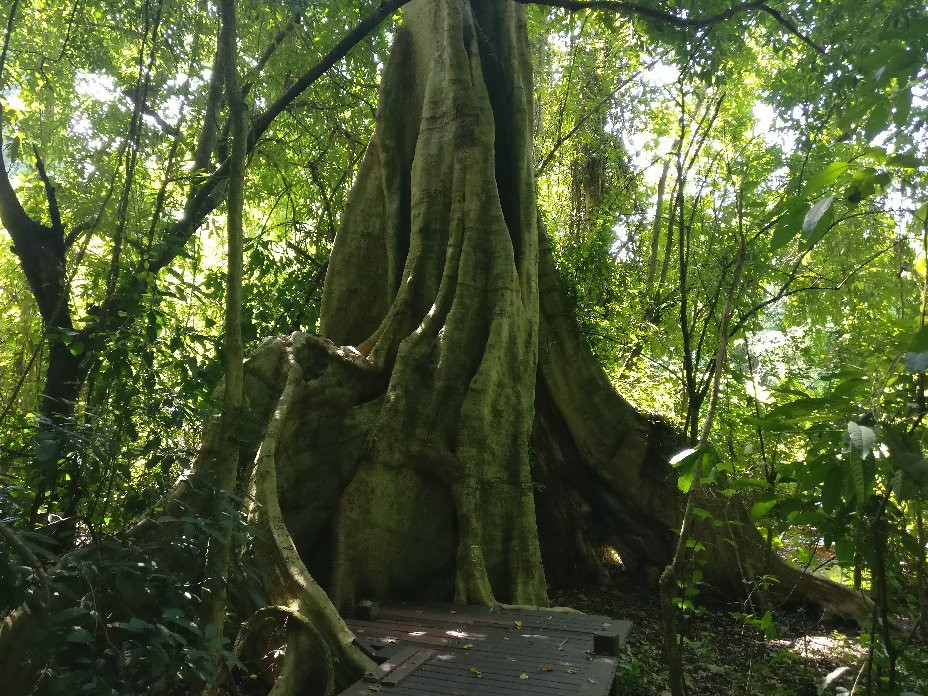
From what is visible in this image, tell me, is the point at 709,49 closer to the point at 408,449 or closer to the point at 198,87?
the point at 408,449

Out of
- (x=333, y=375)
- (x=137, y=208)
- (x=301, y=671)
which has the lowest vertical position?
(x=301, y=671)

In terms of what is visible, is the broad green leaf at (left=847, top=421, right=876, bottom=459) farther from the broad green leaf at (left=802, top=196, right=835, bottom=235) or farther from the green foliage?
the green foliage

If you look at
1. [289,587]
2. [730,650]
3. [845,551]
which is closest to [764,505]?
[845,551]

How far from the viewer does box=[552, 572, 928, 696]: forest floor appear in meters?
5.27

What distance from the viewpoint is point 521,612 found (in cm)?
519

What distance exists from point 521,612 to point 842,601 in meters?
3.77

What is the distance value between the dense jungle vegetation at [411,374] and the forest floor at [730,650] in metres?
0.05

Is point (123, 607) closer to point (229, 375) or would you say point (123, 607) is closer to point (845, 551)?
point (229, 375)

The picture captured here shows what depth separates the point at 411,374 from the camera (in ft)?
19.7

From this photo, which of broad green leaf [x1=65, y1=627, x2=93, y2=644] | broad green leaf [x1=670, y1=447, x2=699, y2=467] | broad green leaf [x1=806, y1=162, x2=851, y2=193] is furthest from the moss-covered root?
broad green leaf [x1=806, y1=162, x2=851, y2=193]

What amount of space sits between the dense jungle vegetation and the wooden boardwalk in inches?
12.7

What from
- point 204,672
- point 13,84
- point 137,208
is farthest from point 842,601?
point 13,84

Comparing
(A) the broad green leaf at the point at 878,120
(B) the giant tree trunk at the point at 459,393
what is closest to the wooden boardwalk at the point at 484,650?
(B) the giant tree trunk at the point at 459,393

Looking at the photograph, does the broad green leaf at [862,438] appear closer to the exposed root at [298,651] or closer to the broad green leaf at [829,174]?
the broad green leaf at [829,174]
